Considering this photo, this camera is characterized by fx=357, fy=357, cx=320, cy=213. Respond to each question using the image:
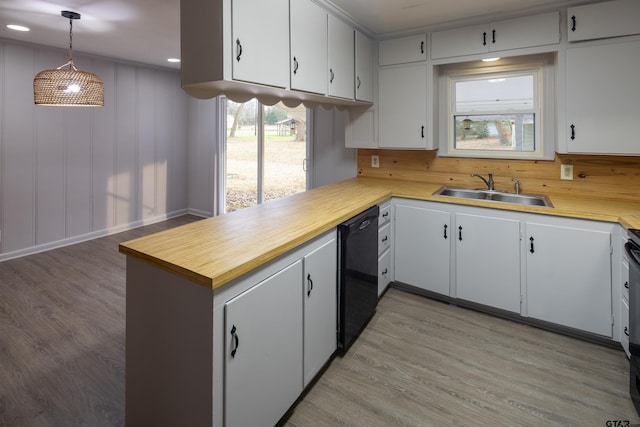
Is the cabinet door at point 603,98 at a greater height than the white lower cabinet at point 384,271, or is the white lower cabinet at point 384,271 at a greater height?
the cabinet door at point 603,98

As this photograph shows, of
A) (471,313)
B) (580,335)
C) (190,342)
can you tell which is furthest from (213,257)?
(580,335)

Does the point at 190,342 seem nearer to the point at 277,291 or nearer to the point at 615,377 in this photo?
the point at 277,291

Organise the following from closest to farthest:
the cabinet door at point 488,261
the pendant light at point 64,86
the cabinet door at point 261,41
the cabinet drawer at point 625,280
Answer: the cabinet door at point 261,41
the cabinet drawer at point 625,280
the cabinet door at point 488,261
the pendant light at point 64,86

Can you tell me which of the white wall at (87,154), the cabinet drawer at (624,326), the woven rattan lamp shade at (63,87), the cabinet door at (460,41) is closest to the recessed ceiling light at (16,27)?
the white wall at (87,154)

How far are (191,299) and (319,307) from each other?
2.66 feet

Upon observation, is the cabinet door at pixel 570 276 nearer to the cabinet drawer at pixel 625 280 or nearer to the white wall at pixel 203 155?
the cabinet drawer at pixel 625 280

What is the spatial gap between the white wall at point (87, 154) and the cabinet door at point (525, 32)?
4537mm

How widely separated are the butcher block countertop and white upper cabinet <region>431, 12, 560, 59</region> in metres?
1.16

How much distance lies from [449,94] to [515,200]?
111 cm

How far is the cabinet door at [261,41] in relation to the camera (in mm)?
1843

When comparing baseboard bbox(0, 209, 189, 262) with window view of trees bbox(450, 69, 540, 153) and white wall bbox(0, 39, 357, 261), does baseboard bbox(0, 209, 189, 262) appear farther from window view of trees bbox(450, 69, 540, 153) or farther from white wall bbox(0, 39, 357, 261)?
window view of trees bbox(450, 69, 540, 153)

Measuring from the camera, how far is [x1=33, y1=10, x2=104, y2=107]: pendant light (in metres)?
2.92

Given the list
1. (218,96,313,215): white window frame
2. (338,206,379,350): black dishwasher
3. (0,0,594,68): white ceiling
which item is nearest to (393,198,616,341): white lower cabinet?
(338,206,379,350): black dishwasher

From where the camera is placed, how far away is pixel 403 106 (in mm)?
3219
